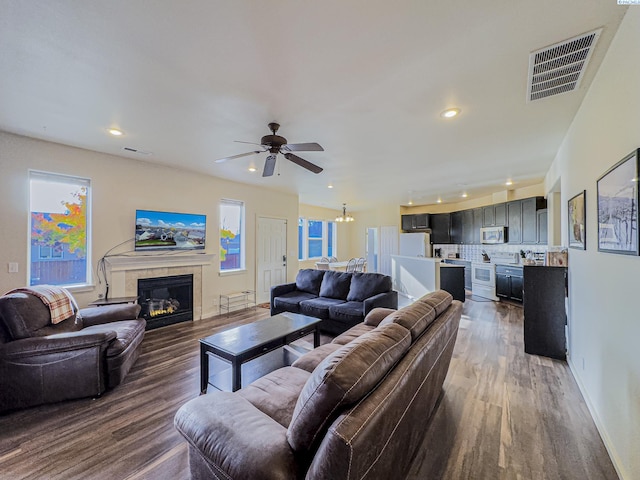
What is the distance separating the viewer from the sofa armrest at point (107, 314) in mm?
2871

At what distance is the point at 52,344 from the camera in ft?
7.20

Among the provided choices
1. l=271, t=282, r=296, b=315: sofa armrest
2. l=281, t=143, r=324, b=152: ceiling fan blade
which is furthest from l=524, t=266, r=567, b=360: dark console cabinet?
l=271, t=282, r=296, b=315: sofa armrest

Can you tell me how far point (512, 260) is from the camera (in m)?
6.14

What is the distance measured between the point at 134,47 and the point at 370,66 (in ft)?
5.34

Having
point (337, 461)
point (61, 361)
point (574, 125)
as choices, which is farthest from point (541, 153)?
point (61, 361)

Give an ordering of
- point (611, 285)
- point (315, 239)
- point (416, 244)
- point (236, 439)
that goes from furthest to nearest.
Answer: point (315, 239), point (416, 244), point (611, 285), point (236, 439)

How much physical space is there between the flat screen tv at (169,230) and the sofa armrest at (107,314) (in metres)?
1.30

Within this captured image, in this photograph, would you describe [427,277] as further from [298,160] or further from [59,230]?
[59,230]

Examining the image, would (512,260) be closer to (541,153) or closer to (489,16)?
(541,153)

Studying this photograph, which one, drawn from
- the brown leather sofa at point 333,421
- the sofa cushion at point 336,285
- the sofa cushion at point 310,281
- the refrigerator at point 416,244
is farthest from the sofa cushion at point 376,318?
the refrigerator at point 416,244

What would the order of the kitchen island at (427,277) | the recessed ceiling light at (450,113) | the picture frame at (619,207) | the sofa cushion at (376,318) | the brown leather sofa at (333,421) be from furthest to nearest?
the kitchen island at (427,277), the sofa cushion at (376,318), the recessed ceiling light at (450,113), the picture frame at (619,207), the brown leather sofa at (333,421)

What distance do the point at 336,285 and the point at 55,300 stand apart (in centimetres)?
341

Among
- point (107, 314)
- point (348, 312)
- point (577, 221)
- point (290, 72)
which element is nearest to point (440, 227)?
point (577, 221)

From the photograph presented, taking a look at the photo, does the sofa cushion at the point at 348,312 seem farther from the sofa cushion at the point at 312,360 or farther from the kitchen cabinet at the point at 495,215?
the kitchen cabinet at the point at 495,215
